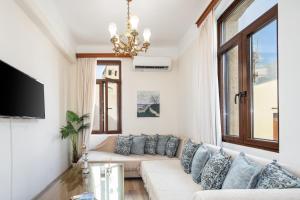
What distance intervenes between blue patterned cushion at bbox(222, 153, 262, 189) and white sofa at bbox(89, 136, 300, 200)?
4.6 inches

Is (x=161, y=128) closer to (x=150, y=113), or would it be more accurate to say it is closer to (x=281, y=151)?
(x=150, y=113)

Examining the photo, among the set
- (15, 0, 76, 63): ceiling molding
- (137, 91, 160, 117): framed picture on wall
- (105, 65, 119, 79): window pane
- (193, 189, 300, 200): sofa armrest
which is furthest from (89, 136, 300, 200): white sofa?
(15, 0, 76, 63): ceiling molding

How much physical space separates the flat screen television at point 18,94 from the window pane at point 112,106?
262 centimetres

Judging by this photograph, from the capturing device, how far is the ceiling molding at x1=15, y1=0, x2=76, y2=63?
9.45 ft

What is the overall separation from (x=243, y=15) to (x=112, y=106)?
146 inches

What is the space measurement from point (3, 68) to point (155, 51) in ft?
13.5

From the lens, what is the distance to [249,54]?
9.55 feet

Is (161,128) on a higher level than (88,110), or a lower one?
lower

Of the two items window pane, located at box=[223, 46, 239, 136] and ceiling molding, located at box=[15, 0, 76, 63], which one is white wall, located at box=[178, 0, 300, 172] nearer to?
window pane, located at box=[223, 46, 239, 136]

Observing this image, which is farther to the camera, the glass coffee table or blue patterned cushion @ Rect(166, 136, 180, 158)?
blue patterned cushion @ Rect(166, 136, 180, 158)

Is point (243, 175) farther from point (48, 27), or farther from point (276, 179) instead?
point (48, 27)

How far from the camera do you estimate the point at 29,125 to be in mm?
3186

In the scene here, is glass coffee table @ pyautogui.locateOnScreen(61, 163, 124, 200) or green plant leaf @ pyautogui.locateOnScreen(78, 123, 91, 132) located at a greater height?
green plant leaf @ pyautogui.locateOnScreen(78, 123, 91, 132)

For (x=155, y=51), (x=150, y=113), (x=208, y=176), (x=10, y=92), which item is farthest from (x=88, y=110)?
(x=208, y=176)
